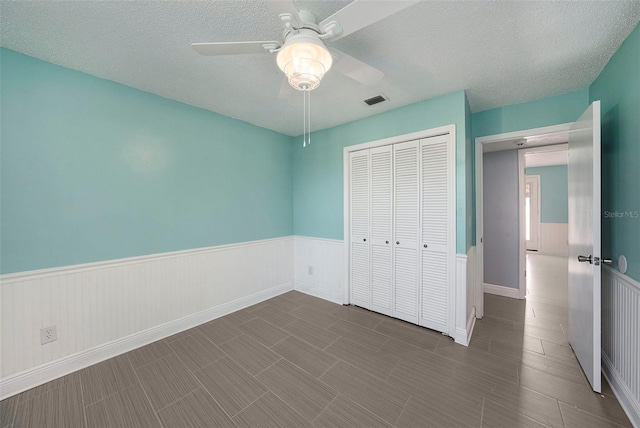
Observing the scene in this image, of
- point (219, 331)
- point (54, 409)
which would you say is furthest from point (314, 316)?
point (54, 409)

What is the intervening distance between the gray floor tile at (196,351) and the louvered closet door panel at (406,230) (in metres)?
2.00

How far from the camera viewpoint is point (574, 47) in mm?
1682

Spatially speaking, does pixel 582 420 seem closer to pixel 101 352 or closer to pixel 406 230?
pixel 406 230

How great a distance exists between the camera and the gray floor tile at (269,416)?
58.2 inches

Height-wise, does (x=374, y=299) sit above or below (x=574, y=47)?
below

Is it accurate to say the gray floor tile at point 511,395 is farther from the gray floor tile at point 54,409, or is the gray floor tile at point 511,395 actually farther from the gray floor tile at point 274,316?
the gray floor tile at point 54,409

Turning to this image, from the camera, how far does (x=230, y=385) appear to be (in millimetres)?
1809

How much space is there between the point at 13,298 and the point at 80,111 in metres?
1.54

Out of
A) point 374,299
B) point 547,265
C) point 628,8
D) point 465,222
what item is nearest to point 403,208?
point 465,222

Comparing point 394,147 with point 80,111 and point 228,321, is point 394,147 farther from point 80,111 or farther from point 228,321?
point 80,111

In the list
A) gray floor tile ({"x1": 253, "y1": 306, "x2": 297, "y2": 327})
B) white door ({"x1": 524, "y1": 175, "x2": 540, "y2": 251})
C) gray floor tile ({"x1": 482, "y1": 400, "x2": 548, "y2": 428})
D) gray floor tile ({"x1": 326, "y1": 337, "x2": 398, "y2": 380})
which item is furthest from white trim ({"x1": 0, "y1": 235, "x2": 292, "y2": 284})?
white door ({"x1": 524, "y1": 175, "x2": 540, "y2": 251})

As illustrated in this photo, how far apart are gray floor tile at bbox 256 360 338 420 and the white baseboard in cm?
286

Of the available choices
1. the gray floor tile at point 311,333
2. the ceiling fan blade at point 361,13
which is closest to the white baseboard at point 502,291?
the gray floor tile at point 311,333

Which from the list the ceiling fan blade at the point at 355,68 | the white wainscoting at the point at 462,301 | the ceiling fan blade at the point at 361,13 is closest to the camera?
the ceiling fan blade at the point at 361,13
